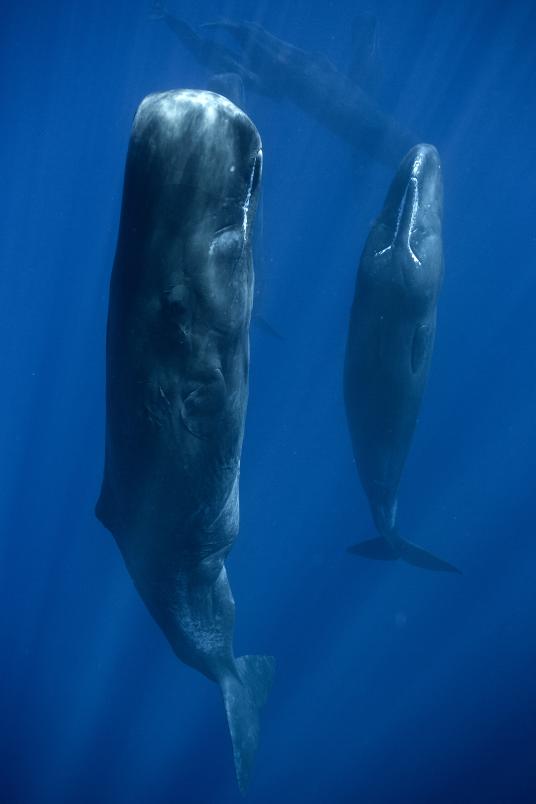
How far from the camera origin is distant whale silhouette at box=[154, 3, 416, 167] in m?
17.2

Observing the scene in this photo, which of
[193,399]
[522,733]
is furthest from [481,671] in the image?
[193,399]

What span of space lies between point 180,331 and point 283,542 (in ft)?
59.6

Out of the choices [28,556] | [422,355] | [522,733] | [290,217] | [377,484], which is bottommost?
[28,556]

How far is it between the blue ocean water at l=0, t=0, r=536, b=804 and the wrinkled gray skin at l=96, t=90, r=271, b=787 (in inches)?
351

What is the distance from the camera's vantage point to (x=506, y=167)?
1371 inches

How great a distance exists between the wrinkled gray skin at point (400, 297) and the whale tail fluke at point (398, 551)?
10.1 feet

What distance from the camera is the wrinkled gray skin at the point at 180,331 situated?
9.13 feet

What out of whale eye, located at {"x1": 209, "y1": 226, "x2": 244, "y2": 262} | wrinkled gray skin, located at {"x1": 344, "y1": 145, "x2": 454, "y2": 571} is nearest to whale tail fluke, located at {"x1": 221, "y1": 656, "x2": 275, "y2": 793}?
wrinkled gray skin, located at {"x1": 344, "y1": 145, "x2": 454, "y2": 571}

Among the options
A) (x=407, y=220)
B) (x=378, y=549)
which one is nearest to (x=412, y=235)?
(x=407, y=220)

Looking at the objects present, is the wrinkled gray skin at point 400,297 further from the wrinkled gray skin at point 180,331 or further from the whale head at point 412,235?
the wrinkled gray skin at point 180,331

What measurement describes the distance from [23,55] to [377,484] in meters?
19.7

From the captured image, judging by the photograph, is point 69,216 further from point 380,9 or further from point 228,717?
point 228,717

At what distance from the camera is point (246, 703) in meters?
7.38

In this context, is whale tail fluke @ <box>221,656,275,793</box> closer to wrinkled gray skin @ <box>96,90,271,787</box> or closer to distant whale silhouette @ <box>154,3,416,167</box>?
wrinkled gray skin @ <box>96,90,271,787</box>
